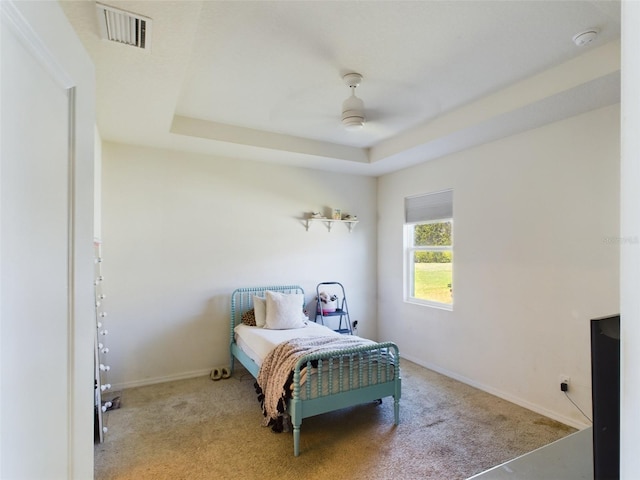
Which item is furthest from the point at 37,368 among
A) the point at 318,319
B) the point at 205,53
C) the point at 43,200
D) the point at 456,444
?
the point at 318,319

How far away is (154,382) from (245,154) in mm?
2552

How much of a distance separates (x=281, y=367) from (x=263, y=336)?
0.66m

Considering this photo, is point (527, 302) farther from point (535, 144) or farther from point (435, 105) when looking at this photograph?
point (435, 105)

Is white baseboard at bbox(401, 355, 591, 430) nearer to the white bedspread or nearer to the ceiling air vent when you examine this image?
the white bedspread

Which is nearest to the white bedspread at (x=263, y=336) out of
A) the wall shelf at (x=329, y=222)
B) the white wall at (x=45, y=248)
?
the wall shelf at (x=329, y=222)

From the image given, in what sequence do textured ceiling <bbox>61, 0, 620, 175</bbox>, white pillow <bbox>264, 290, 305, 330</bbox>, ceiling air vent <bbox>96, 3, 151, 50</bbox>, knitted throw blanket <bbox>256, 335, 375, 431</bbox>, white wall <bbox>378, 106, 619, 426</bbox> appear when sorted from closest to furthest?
ceiling air vent <bbox>96, 3, 151, 50</bbox> < textured ceiling <bbox>61, 0, 620, 175</bbox> < knitted throw blanket <bbox>256, 335, 375, 431</bbox> < white wall <bbox>378, 106, 619, 426</bbox> < white pillow <bbox>264, 290, 305, 330</bbox>

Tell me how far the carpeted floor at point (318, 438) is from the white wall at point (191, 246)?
526mm

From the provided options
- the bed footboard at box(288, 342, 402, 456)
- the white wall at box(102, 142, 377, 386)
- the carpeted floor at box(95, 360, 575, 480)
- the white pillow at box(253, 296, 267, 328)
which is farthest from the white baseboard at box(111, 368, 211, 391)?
the bed footboard at box(288, 342, 402, 456)

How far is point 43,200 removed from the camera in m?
0.68

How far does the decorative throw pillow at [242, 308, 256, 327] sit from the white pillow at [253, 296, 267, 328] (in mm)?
62

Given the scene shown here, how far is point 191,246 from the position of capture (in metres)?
3.78

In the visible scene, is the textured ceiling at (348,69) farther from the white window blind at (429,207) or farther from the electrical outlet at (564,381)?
the electrical outlet at (564,381)

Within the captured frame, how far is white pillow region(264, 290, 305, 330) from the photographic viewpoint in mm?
3574
